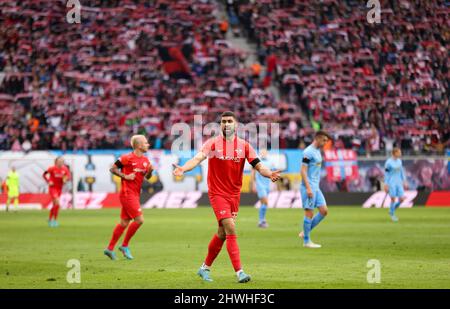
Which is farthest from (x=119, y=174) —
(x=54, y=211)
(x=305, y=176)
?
(x=54, y=211)

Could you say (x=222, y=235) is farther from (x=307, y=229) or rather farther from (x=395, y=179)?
(x=395, y=179)

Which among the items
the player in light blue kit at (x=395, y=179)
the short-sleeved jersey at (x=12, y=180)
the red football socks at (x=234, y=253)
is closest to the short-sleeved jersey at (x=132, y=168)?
the red football socks at (x=234, y=253)

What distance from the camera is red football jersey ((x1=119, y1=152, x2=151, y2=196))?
20.9 meters

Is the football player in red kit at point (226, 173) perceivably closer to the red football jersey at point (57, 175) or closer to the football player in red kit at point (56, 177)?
the football player in red kit at point (56, 177)

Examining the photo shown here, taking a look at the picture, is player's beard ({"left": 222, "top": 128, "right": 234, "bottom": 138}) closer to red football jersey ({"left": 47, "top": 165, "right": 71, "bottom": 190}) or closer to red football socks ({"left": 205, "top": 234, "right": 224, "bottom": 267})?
red football socks ({"left": 205, "top": 234, "right": 224, "bottom": 267})

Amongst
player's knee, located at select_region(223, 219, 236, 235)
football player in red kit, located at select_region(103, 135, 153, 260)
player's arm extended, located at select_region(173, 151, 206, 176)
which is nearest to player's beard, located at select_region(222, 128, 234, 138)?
player's arm extended, located at select_region(173, 151, 206, 176)

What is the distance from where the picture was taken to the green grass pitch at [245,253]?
51.6 ft

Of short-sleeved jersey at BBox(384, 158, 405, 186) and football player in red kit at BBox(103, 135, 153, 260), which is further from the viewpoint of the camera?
short-sleeved jersey at BBox(384, 158, 405, 186)

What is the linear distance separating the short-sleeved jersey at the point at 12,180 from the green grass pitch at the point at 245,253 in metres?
8.00

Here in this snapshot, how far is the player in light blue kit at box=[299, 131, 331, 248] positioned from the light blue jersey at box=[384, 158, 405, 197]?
1256 centimetres

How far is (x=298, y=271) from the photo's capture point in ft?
56.6
